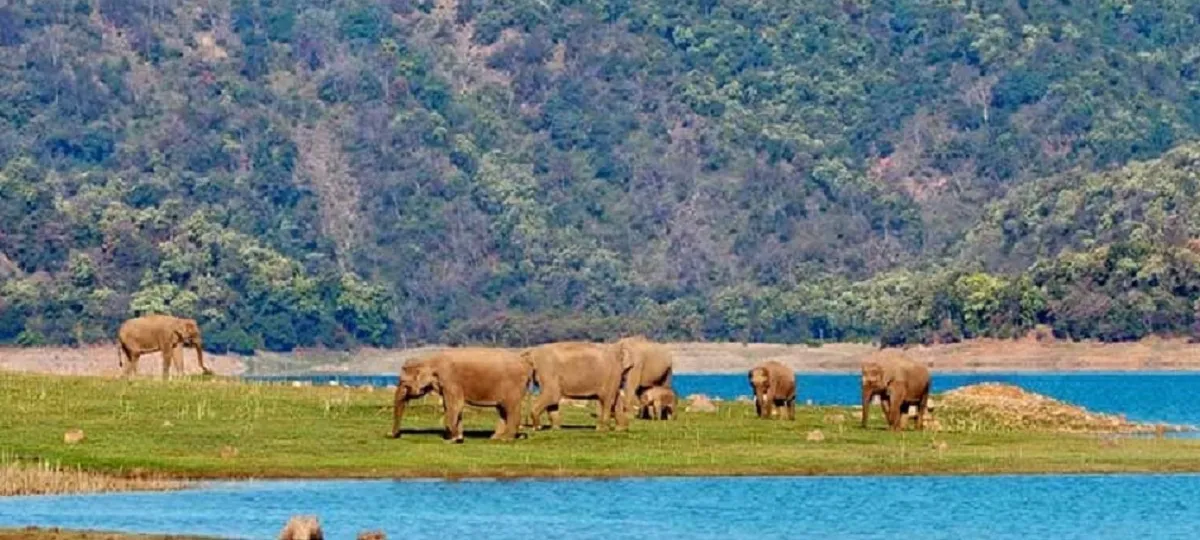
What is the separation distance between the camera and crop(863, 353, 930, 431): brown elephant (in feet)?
245

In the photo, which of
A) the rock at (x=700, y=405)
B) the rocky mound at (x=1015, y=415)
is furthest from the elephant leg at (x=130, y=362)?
the rocky mound at (x=1015, y=415)

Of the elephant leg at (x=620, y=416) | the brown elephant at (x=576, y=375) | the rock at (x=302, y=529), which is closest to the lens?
the rock at (x=302, y=529)

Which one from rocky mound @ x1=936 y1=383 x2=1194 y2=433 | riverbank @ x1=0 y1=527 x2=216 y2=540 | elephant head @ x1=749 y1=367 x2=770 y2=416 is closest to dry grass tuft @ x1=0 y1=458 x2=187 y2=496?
riverbank @ x1=0 y1=527 x2=216 y2=540

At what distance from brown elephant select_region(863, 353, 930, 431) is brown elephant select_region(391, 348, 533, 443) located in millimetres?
10984

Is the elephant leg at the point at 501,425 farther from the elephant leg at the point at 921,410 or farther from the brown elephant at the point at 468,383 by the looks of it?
the elephant leg at the point at 921,410

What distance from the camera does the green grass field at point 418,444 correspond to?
205 feet

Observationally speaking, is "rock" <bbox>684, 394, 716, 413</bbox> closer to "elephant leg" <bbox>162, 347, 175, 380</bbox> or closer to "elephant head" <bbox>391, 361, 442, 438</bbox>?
"elephant leg" <bbox>162, 347, 175, 380</bbox>

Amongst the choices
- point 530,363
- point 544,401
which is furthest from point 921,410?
point 530,363

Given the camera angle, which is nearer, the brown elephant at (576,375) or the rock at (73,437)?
the rock at (73,437)

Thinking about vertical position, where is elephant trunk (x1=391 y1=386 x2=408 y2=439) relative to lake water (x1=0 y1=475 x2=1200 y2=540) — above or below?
above

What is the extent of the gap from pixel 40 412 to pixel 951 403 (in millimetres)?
28585

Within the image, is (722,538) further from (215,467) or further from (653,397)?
(653,397)

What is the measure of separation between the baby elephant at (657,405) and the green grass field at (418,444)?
2.84 ft

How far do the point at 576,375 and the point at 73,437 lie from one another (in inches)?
447
